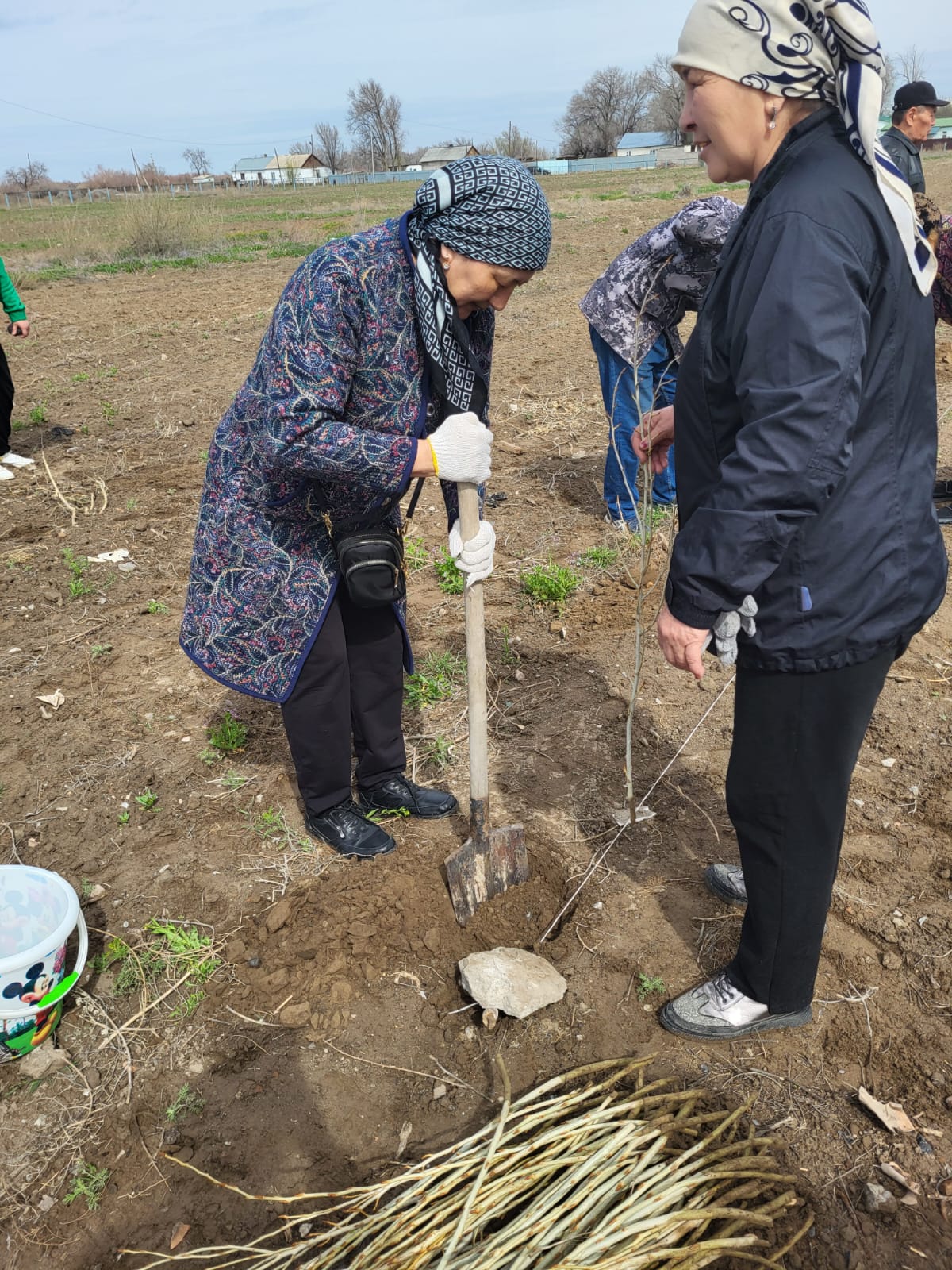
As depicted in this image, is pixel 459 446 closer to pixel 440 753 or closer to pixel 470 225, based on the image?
pixel 470 225

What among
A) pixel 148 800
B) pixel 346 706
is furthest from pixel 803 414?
pixel 148 800

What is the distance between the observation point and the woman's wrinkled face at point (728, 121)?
5.02 feet

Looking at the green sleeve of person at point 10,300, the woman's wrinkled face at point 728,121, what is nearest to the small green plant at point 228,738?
the woman's wrinkled face at point 728,121

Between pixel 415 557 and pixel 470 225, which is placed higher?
pixel 470 225

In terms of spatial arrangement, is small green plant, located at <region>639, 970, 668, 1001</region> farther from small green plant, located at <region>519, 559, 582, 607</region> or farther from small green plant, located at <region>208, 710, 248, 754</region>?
small green plant, located at <region>519, 559, 582, 607</region>

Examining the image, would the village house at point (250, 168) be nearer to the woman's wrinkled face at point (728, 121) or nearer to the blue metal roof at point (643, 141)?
the blue metal roof at point (643, 141)

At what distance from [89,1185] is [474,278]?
2245mm

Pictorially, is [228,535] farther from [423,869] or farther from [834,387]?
[834,387]

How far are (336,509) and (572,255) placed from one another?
15.1m

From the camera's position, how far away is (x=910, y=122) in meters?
6.04

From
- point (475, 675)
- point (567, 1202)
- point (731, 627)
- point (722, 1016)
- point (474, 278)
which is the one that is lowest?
point (722, 1016)

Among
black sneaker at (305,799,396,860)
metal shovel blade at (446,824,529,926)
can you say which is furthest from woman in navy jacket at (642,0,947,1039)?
black sneaker at (305,799,396,860)

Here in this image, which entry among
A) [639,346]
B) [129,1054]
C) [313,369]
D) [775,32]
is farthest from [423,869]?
[639,346]

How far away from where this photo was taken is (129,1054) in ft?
7.55
